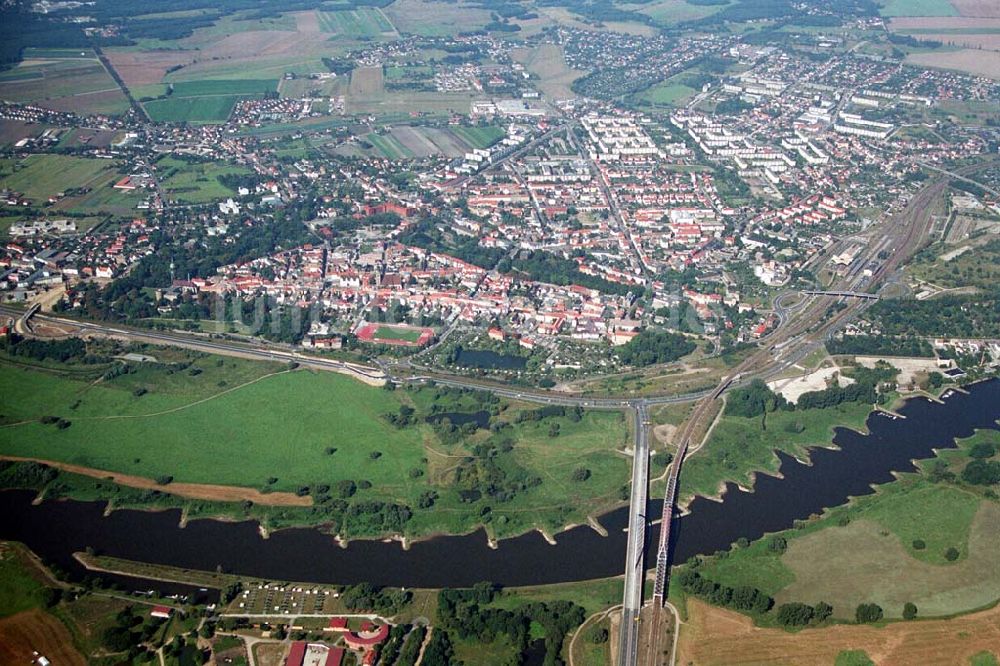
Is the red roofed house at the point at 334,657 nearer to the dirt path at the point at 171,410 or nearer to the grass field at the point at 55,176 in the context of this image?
the dirt path at the point at 171,410

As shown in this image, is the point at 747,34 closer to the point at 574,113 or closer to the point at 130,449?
the point at 574,113

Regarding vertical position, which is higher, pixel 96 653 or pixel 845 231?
pixel 96 653

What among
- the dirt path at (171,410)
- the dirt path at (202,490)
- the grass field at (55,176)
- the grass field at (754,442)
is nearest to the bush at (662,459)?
the grass field at (754,442)

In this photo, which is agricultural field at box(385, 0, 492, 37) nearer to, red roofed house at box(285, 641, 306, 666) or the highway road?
the highway road

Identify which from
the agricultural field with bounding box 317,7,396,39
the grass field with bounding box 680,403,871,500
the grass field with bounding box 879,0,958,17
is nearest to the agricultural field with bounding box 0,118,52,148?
the agricultural field with bounding box 317,7,396,39

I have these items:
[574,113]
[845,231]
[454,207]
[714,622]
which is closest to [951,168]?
[845,231]
